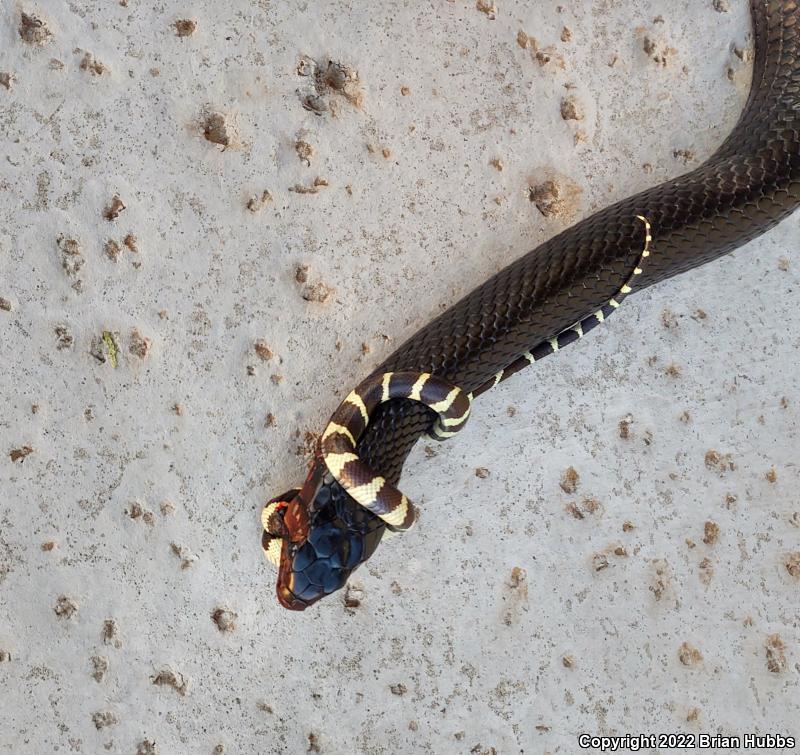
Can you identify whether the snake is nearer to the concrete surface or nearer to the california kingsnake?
the california kingsnake

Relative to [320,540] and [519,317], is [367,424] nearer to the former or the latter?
[320,540]

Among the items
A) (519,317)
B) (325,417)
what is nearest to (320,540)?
(325,417)

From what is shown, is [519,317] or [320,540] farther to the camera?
[519,317]

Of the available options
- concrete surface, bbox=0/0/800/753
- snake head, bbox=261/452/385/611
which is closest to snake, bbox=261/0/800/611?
snake head, bbox=261/452/385/611

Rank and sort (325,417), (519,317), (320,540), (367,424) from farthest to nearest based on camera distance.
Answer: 1. (325,417)
2. (519,317)
3. (367,424)
4. (320,540)

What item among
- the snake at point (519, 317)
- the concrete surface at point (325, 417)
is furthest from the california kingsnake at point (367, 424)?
the concrete surface at point (325, 417)

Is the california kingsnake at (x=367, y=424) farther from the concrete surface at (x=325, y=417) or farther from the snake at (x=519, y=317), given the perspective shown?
the concrete surface at (x=325, y=417)
